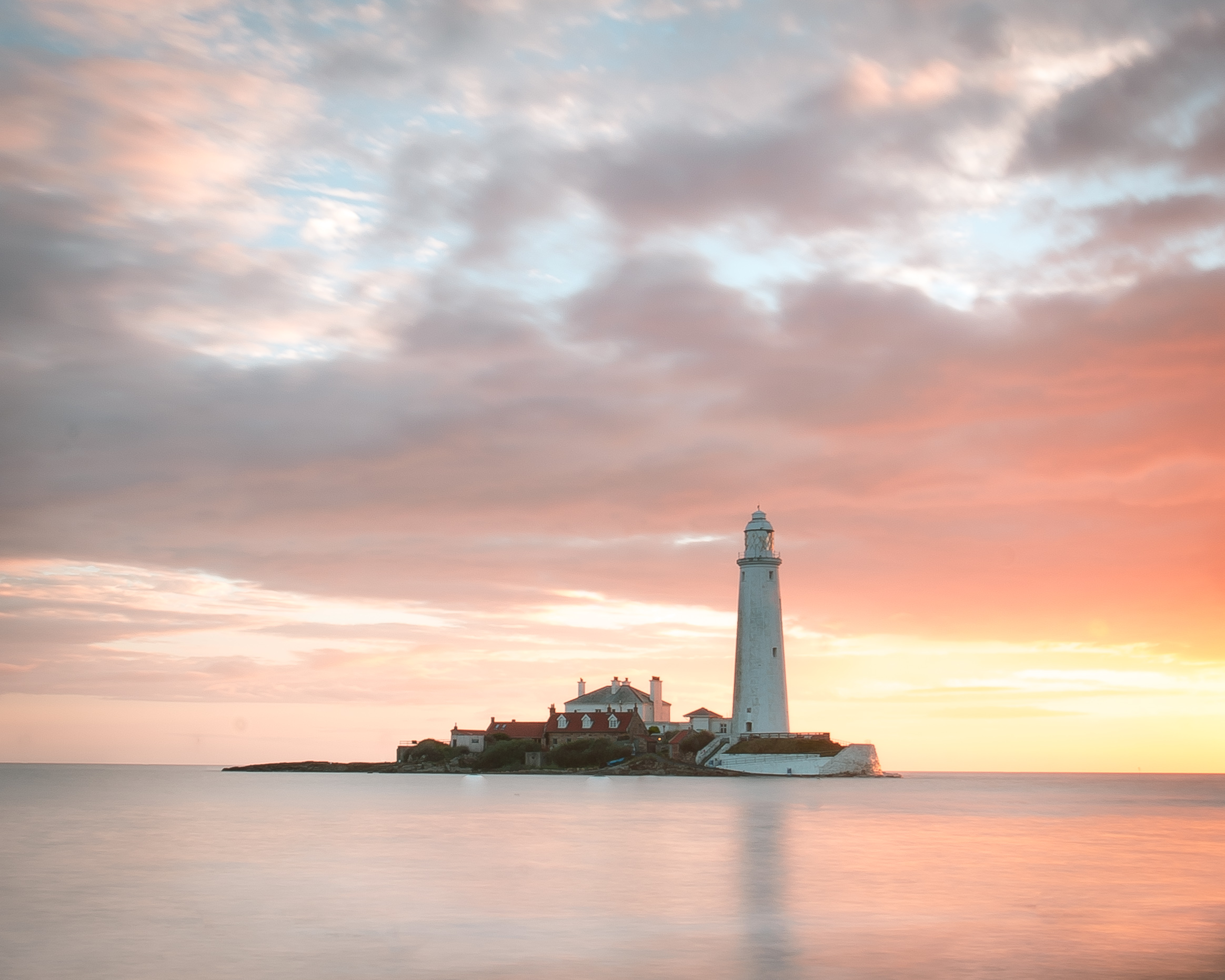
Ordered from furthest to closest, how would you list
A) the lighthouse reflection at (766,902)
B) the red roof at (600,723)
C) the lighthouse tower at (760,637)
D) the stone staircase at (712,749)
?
the red roof at (600,723)
the stone staircase at (712,749)
the lighthouse tower at (760,637)
the lighthouse reflection at (766,902)

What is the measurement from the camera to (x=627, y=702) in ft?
253

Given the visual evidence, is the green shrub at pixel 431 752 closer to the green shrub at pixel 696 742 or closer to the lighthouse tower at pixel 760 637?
the green shrub at pixel 696 742

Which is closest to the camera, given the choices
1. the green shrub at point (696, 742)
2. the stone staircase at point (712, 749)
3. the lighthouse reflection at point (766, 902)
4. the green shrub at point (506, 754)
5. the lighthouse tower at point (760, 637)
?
the lighthouse reflection at point (766, 902)

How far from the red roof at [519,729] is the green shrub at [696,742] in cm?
1064

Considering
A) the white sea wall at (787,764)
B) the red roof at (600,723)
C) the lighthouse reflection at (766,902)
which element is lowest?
the lighthouse reflection at (766,902)

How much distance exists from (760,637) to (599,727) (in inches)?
606

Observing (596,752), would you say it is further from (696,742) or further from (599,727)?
(696,742)

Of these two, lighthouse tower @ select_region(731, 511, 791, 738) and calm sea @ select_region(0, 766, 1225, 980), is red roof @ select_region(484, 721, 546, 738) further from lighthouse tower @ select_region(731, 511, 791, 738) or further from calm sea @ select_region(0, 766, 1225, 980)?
calm sea @ select_region(0, 766, 1225, 980)

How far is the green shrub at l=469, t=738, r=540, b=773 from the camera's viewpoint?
76688 millimetres

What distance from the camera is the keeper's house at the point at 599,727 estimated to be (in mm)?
73625

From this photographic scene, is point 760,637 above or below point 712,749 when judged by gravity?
above

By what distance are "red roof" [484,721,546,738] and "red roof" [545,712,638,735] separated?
2.29m

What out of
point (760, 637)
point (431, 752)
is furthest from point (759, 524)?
point (431, 752)

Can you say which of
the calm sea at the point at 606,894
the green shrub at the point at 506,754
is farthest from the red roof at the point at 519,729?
the calm sea at the point at 606,894
